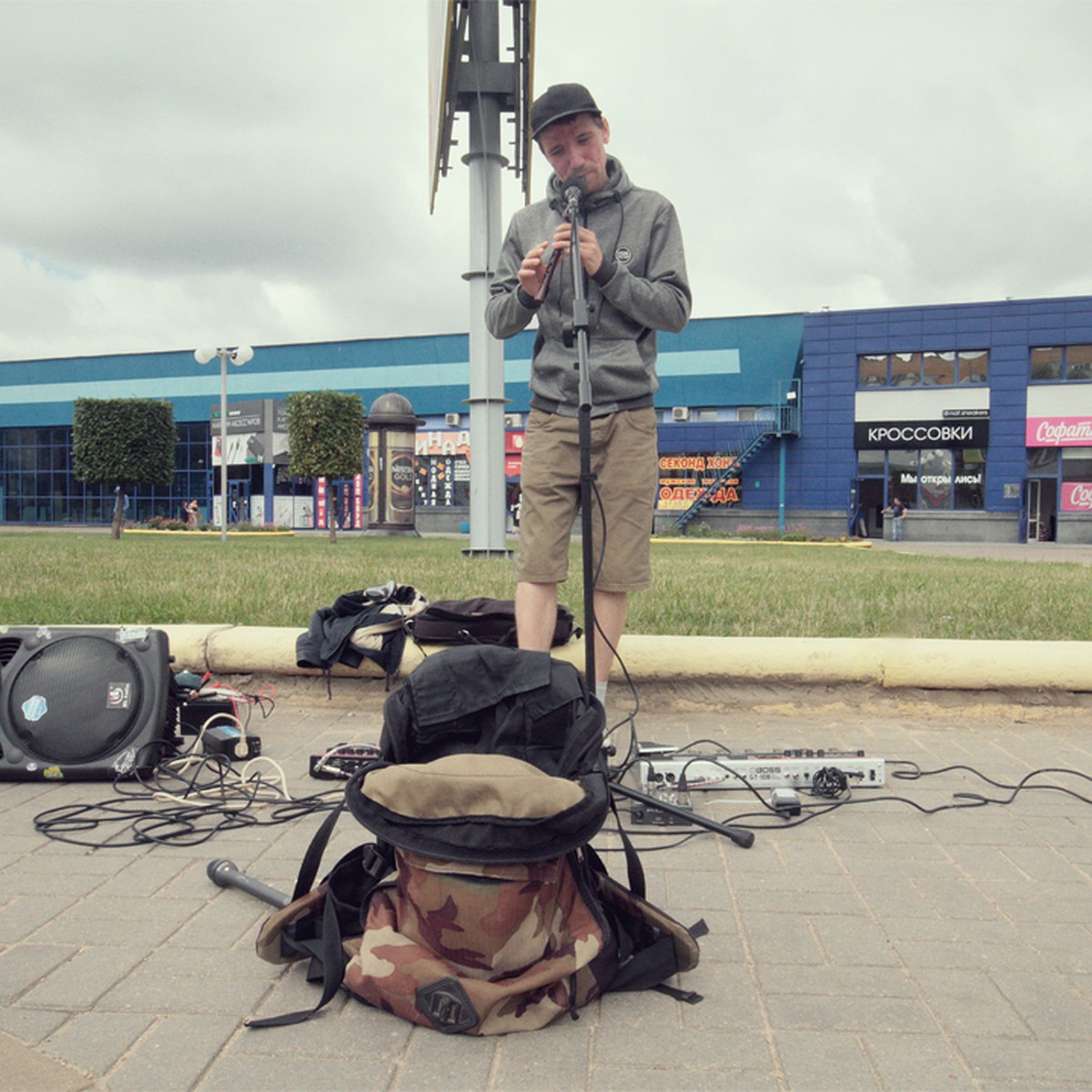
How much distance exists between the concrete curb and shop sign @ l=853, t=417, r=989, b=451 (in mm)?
30712

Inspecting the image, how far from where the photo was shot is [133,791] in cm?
361

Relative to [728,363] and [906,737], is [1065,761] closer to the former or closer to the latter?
[906,737]

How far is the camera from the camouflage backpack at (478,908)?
6.55 ft

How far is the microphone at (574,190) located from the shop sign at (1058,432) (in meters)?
33.4

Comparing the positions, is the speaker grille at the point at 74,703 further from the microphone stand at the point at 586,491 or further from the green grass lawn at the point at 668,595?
the green grass lawn at the point at 668,595

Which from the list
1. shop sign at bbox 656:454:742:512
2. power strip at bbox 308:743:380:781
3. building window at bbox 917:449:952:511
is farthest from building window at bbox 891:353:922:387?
power strip at bbox 308:743:380:781

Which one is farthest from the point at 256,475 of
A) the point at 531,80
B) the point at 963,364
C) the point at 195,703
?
the point at 195,703

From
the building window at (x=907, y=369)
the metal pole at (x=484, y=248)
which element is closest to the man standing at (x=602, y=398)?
the metal pole at (x=484, y=248)

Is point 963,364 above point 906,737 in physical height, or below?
above

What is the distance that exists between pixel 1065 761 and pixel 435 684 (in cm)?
288

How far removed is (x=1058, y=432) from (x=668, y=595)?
1165 inches

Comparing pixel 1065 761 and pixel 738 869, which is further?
pixel 1065 761

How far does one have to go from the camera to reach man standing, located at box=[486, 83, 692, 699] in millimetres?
3826

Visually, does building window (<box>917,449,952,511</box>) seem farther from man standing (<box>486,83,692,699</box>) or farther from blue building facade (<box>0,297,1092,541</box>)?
man standing (<box>486,83,692,699</box>)
